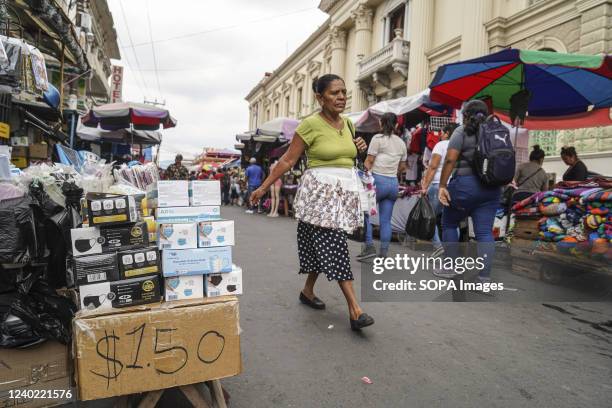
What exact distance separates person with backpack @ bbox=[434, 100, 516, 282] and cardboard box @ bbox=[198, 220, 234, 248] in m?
2.43

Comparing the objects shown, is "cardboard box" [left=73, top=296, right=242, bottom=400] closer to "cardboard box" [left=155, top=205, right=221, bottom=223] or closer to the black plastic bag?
"cardboard box" [left=155, top=205, right=221, bottom=223]

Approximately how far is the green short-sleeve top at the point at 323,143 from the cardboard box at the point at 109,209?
4.66ft

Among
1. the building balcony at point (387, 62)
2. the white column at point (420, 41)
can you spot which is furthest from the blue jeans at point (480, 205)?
the building balcony at point (387, 62)

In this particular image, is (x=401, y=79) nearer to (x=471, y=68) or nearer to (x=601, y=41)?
(x=601, y=41)

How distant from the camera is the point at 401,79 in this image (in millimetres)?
18391

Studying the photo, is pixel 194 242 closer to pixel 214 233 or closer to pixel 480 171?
pixel 214 233

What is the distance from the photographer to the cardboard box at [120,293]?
166cm

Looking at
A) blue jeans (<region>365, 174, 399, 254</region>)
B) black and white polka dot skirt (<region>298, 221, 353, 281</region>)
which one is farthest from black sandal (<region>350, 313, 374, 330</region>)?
blue jeans (<region>365, 174, 399, 254</region>)

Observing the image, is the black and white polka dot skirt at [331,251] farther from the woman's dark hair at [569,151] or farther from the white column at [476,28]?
the white column at [476,28]

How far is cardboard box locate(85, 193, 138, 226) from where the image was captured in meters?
1.71

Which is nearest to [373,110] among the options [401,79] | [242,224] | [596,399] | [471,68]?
[471,68]

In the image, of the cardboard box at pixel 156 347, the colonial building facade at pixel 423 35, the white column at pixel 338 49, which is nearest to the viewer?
the cardboard box at pixel 156 347

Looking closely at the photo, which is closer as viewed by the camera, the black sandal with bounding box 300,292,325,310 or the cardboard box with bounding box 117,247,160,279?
the cardboard box with bounding box 117,247,160,279

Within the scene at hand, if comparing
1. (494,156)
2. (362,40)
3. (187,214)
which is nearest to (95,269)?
(187,214)
